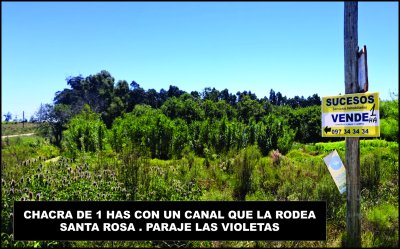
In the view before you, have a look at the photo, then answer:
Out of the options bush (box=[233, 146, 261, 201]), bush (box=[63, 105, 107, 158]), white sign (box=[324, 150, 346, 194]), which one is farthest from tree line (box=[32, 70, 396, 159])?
white sign (box=[324, 150, 346, 194])

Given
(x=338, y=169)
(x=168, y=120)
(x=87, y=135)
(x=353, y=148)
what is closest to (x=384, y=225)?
(x=338, y=169)

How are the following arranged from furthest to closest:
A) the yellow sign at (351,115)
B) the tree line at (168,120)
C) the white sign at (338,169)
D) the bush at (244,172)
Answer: the tree line at (168,120)
the bush at (244,172)
the white sign at (338,169)
the yellow sign at (351,115)

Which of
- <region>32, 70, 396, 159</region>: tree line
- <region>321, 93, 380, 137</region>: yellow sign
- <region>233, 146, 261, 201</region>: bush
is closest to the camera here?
<region>321, 93, 380, 137</region>: yellow sign

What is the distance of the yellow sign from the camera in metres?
3.99

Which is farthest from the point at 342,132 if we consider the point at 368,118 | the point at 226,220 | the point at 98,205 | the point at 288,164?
the point at 98,205

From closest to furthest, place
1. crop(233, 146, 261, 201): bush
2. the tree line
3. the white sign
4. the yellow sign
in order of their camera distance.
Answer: the yellow sign < the white sign < crop(233, 146, 261, 201): bush < the tree line

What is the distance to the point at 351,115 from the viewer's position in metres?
4.12

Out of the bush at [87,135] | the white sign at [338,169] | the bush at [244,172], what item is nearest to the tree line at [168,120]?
the bush at [87,135]

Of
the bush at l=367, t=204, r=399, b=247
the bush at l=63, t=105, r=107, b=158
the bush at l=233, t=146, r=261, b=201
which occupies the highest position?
the bush at l=63, t=105, r=107, b=158

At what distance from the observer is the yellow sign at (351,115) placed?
3988 mm

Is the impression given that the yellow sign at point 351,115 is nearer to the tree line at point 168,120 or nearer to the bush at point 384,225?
the bush at point 384,225

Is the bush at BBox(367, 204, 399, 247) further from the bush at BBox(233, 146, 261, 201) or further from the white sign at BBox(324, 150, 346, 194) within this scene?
the bush at BBox(233, 146, 261, 201)

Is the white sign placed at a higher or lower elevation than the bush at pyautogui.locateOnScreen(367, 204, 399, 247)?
higher

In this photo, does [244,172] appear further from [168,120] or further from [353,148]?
[168,120]
